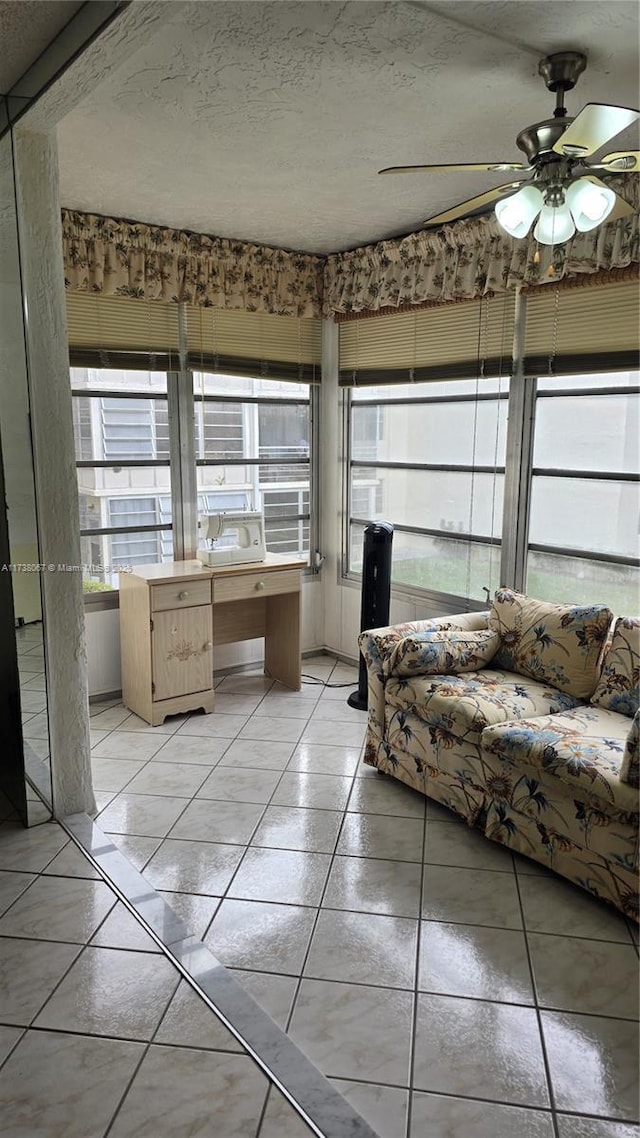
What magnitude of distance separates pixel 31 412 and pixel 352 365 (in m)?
2.47

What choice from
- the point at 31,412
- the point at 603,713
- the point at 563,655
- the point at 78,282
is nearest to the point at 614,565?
the point at 563,655

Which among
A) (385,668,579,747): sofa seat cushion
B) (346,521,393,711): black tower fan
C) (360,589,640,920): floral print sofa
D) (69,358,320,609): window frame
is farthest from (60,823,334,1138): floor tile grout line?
(69,358,320,609): window frame

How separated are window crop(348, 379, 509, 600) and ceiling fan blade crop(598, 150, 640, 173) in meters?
1.78

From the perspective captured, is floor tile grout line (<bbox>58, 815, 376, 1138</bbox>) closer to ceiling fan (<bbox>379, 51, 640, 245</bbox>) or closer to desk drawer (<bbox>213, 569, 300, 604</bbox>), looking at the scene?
desk drawer (<bbox>213, 569, 300, 604</bbox>)

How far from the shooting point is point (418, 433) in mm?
4492

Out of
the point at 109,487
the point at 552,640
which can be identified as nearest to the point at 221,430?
the point at 109,487

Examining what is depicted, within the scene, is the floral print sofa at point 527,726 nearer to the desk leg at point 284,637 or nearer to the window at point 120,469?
the desk leg at point 284,637

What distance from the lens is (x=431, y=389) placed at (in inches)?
172

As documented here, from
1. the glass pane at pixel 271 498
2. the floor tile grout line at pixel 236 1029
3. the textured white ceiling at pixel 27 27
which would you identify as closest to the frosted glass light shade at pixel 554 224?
the textured white ceiling at pixel 27 27

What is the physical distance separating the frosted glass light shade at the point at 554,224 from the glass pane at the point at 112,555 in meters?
2.73

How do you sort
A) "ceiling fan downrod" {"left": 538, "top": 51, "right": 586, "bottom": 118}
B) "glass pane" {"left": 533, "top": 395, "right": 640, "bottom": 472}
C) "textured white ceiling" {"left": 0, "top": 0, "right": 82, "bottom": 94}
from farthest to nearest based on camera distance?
"glass pane" {"left": 533, "top": 395, "right": 640, "bottom": 472}
"ceiling fan downrod" {"left": 538, "top": 51, "right": 586, "bottom": 118}
"textured white ceiling" {"left": 0, "top": 0, "right": 82, "bottom": 94}

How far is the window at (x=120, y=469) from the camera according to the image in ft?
13.6

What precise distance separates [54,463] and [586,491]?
2.35m

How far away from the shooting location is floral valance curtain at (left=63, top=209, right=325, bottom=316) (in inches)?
153
